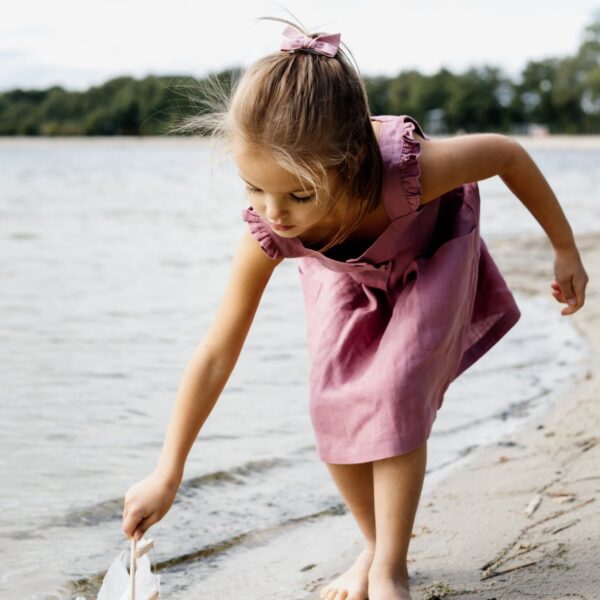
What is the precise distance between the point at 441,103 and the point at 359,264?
74036 mm

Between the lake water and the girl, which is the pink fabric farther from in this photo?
the lake water

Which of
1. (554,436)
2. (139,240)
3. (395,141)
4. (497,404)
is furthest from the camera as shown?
(139,240)

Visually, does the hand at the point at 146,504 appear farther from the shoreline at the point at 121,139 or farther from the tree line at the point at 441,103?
the tree line at the point at 441,103

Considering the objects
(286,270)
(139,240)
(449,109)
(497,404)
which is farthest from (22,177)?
(449,109)

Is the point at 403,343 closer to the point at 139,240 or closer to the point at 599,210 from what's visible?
the point at 139,240

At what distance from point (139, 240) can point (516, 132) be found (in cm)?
6596

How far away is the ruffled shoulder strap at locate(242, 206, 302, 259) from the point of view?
70.0 inches

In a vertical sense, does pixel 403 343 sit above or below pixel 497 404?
above

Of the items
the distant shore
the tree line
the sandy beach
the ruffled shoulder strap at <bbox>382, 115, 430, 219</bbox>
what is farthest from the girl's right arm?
the tree line

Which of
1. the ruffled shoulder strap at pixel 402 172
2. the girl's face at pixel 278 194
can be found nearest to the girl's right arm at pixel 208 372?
the girl's face at pixel 278 194

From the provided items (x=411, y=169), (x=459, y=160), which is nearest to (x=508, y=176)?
(x=459, y=160)

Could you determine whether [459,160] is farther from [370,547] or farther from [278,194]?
[370,547]

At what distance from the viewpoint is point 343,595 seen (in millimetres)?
1974

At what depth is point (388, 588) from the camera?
5.96 ft
